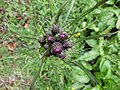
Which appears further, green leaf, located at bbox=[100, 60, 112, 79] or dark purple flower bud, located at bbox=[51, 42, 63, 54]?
green leaf, located at bbox=[100, 60, 112, 79]

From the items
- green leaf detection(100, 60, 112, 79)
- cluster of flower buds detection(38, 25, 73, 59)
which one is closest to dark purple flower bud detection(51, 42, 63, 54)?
cluster of flower buds detection(38, 25, 73, 59)

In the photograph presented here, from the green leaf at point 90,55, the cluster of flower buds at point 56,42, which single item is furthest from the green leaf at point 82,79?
the cluster of flower buds at point 56,42

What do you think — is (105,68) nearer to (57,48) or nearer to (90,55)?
(90,55)

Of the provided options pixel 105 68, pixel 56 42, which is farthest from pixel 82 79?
pixel 56 42

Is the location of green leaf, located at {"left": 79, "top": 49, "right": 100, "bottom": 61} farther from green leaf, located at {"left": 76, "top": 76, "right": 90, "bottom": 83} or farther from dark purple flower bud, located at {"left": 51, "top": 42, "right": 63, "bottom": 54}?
dark purple flower bud, located at {"left": 51, "top": 42, "right": 63, "bottom": 54}

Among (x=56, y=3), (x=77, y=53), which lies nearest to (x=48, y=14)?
(x=56, y=3)

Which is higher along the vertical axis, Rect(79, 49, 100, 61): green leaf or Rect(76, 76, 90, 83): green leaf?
Rect(79, 49, 100, 61): green leaf

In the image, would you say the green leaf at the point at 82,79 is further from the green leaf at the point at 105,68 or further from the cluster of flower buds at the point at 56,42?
the cluster of flower buds at the point at 56,42

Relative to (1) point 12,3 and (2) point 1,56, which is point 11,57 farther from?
(1) point 12,3
